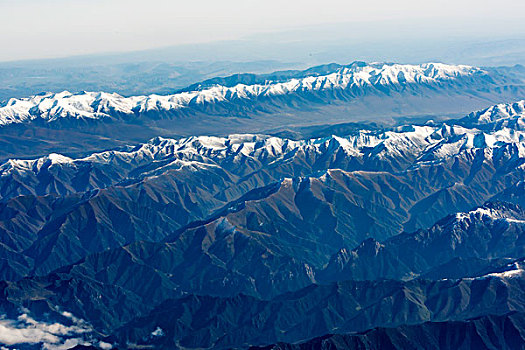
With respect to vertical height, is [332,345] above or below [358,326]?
above

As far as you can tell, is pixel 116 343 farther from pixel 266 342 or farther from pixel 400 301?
pixel 400 301

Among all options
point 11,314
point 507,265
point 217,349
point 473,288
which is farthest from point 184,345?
point 507,265

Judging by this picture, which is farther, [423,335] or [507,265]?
[507,265]

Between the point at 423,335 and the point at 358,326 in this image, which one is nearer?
the point at 423,335

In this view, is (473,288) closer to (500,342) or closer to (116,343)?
(500,342)

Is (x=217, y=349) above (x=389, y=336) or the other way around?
the other way around

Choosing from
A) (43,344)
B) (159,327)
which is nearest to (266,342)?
(159,327)

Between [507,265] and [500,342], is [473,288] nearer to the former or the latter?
[507,265]

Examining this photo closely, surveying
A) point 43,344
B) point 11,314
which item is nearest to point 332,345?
point 43,344
